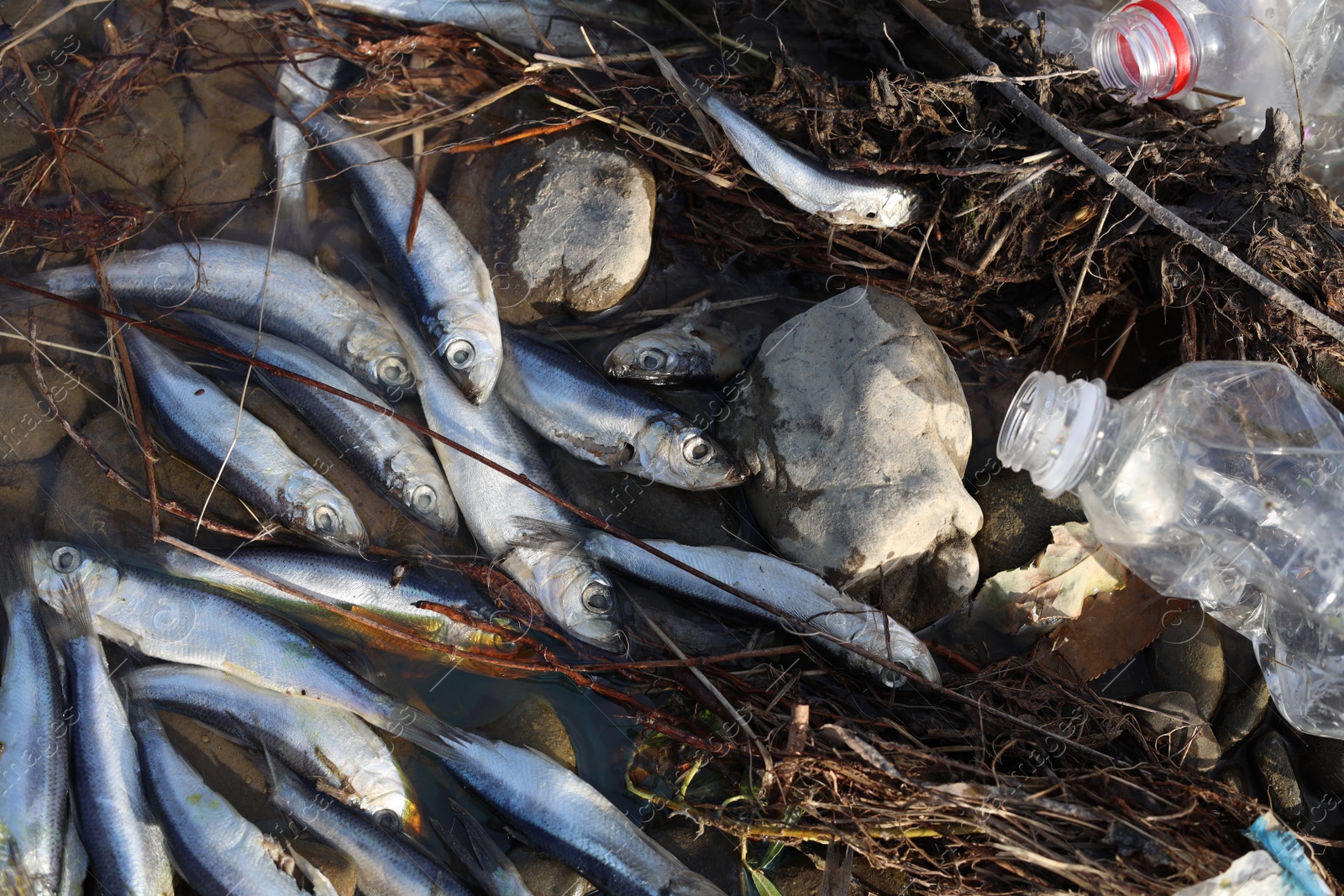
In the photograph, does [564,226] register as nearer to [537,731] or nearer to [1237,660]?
[537,731]

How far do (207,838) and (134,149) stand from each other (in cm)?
363

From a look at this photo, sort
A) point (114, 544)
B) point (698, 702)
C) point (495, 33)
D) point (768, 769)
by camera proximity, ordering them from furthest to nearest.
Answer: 1. point (495, 33)
2. point (114, 544)
3. point (698, 702)
4. point (768, 769)

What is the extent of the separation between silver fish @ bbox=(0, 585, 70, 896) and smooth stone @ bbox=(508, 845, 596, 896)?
6.89 feet

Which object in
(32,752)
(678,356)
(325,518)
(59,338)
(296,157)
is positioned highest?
(296,157)

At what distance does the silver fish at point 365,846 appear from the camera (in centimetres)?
341

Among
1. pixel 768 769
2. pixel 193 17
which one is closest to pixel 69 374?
pixel 193 17

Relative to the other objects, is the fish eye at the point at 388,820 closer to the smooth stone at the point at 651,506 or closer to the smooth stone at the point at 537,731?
the smooth stone at the point at 537,731

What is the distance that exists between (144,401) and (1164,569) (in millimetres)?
5091

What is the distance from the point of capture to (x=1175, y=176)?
11.4 ft

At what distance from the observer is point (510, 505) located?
372 cm

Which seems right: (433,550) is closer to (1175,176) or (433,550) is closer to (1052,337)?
(1052,337)

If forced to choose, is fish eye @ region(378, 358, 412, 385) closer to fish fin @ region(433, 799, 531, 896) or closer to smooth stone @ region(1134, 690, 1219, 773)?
fish fin @ region(433, 799, 531, 896)

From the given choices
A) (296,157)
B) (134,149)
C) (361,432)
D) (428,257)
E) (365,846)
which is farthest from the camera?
(134,149)

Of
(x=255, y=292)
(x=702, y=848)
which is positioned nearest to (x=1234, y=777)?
(x=702, y=848)
